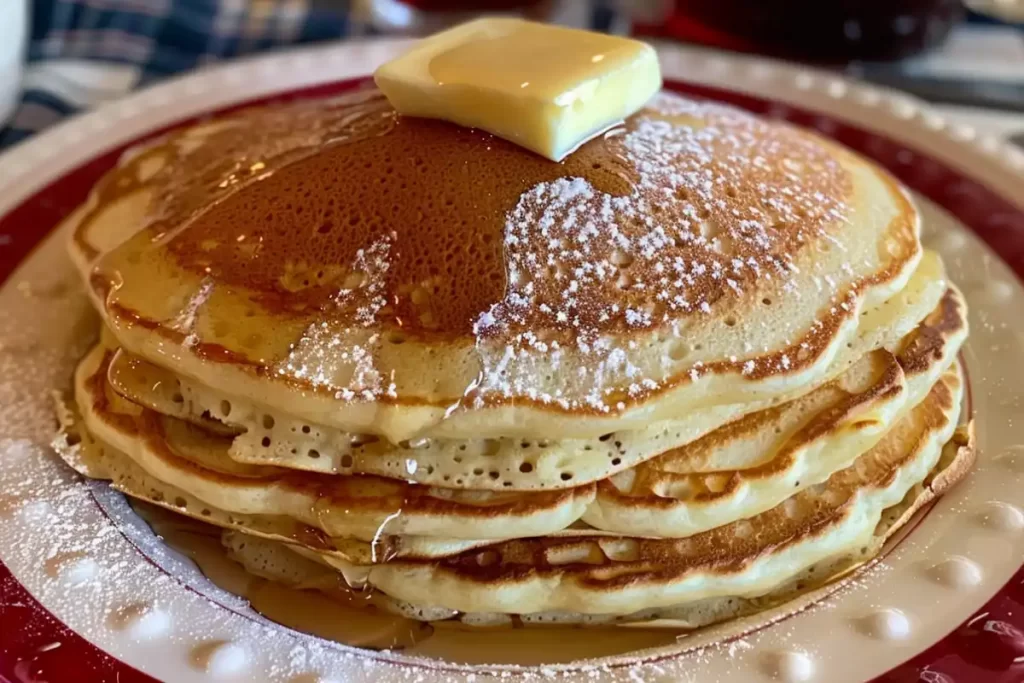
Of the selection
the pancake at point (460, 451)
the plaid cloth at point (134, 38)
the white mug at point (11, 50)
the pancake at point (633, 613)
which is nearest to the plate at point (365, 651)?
the pancake at point (633, 613)

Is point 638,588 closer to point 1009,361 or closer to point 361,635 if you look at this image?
point 361,635

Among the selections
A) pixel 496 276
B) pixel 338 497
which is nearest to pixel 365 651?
pixel 338 497

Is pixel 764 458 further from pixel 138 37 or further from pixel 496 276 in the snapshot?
pixel 138 37

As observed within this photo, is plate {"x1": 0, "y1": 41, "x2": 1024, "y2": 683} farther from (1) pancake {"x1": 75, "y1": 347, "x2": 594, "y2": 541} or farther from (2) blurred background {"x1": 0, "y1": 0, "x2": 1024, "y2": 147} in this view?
(2) blurred background {"x1": 0, "y1": 0, "x2": 1024, "y2": 147}

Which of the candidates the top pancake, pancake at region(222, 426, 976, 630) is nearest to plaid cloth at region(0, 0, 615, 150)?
the top pancake

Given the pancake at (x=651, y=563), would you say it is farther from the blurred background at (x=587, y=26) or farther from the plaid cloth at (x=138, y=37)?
the plaid cloth at (x=138, y=37)
